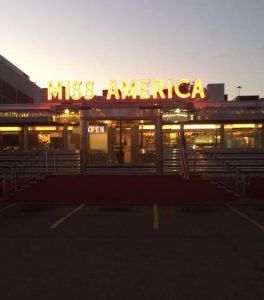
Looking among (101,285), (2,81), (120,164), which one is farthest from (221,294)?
(2,81)

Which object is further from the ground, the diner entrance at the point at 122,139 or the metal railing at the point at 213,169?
the diner entrance at the point at 122,139

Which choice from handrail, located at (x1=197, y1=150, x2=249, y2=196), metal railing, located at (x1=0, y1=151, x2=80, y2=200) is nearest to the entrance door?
metal railing, located at (x1=0, y1=151, x2=80, y2=200)

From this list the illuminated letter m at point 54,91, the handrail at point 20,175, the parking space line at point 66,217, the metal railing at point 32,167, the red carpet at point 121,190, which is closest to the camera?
the parking space line at point 66,217

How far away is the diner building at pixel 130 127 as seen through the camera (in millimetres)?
21562

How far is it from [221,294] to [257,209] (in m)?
9.77

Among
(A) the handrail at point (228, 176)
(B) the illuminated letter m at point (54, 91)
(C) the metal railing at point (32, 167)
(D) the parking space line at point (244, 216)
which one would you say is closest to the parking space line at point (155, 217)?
(D) the parking space line at point (244, 216)

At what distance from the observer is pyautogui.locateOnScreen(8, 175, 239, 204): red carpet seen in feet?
59.0

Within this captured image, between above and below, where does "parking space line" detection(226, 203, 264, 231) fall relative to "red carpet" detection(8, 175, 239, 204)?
below

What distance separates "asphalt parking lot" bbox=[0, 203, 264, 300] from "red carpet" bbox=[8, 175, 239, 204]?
3013 mm

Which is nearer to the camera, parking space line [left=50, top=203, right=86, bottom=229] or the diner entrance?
parking space line [left=50, top=203, right=86, bottom=229]

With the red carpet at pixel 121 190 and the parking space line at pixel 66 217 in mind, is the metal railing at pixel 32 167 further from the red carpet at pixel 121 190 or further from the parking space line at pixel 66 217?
the parking space line at pixel 66 217

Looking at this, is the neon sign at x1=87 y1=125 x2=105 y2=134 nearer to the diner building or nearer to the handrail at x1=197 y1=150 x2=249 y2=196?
the diner building

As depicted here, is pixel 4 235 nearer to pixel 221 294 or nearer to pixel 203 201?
pixel 221 294

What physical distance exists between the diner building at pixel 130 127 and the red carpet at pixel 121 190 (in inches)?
78.8
